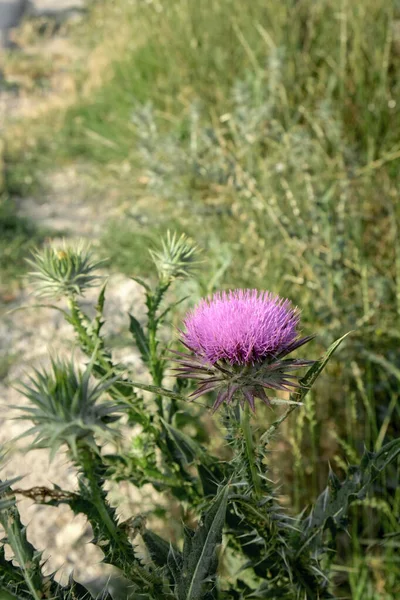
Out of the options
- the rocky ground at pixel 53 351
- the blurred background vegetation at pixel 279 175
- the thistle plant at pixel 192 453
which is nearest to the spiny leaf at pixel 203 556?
the thistle plant at pixel 192 453

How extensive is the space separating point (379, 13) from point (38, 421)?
3.49 metres

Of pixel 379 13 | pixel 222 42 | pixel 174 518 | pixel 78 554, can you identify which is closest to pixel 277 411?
pixel 174 518

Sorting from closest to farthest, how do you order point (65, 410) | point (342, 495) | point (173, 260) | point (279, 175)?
point (65, 410)
point (342, 495)
point (173, 260)
point (279, 175)

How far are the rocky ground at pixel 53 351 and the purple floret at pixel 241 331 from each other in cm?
22

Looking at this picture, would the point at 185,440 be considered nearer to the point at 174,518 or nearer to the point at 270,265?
the point at 174,518

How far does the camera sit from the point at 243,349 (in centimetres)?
100

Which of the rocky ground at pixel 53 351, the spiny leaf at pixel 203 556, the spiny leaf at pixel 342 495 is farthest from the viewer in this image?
the rocky ground at pixel 53 351

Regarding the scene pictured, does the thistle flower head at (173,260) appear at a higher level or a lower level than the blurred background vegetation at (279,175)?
lower

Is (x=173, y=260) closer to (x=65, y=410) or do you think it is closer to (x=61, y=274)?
(x=61, y=274)

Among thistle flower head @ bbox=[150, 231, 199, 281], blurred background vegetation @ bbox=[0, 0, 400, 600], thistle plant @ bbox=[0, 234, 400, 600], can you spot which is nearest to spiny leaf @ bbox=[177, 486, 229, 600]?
thistle plant @ bbox=[0, 234, 400, 600]

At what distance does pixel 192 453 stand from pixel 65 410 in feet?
1.67

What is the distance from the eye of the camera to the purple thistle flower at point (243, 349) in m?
1.00

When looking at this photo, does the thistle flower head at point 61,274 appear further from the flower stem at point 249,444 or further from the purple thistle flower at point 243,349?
the flower stem at point 249,444

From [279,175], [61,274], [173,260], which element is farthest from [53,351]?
[279,175]
